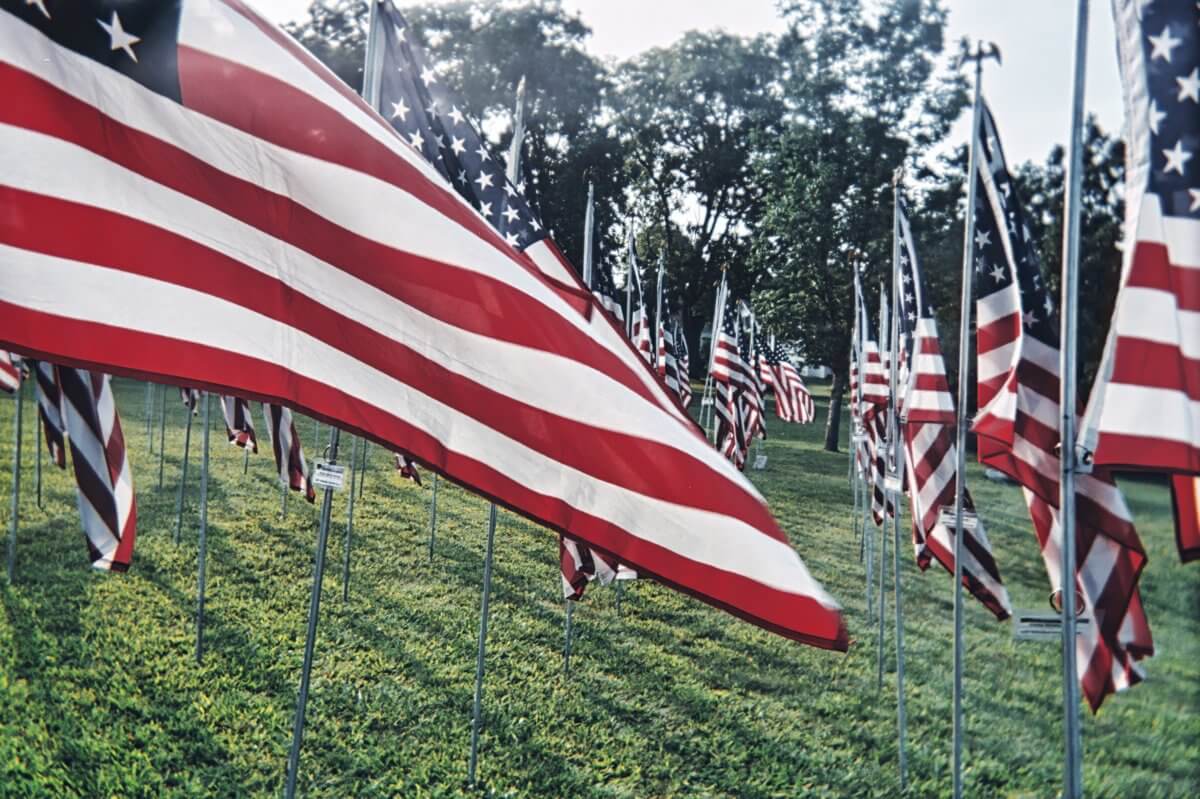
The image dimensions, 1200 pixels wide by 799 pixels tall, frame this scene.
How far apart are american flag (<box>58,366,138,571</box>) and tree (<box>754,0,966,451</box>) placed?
11834 millimetres


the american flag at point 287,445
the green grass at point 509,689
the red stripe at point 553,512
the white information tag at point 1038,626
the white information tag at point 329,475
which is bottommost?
the green grass at point 509,689

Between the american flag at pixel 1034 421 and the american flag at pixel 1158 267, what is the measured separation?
908mm

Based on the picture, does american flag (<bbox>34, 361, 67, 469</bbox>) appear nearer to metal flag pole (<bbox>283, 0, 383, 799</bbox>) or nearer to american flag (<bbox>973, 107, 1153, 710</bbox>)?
metal flag pole (<bbox>283, 0, 383, 799</bbox>)

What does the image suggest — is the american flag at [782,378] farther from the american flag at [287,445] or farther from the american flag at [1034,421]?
the american flag at [1034,421]

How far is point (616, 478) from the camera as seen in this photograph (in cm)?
234

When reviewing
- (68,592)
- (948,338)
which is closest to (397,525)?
(68,592)

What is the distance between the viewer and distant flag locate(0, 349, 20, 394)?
10083mm

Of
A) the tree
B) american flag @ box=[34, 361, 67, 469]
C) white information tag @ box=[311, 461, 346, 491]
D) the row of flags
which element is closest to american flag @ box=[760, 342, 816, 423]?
the tree

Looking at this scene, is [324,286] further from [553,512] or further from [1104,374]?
[1104,374]

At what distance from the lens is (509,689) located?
699 centimetres

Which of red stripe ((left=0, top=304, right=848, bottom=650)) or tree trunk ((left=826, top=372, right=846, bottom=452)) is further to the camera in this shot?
tree trunk ((left=826, top=372, right=846, bottom=452))

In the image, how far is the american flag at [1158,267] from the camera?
2.62 meters

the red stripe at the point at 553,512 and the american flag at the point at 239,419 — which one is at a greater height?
the red stripe at the point at 553,512

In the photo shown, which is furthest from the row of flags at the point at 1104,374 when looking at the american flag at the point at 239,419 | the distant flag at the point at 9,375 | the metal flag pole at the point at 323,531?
the distant flag at the point at 9,375
